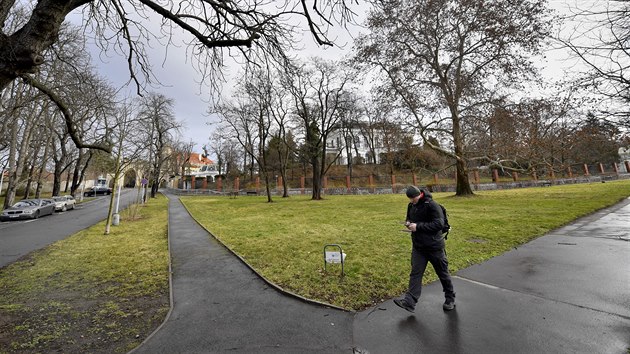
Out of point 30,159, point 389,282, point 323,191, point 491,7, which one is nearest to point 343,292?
point 389,282

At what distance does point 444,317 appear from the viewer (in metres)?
3.60

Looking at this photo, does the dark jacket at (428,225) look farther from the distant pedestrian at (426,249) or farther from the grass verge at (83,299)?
the grass verge at (83,299)

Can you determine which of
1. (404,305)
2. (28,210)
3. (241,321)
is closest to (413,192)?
(404,305)

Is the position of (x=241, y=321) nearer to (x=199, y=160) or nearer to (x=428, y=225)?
(x=428, y=225)

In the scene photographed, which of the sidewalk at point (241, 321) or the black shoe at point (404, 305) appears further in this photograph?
the black shoe at point (404, 305)

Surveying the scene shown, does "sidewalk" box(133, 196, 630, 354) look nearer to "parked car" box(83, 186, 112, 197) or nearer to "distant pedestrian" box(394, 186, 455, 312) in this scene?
"distant pedestrian" box(394, 186, 455, 312)

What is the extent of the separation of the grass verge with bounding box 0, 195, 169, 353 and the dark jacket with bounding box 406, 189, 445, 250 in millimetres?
3972

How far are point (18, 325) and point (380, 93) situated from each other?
2143cm

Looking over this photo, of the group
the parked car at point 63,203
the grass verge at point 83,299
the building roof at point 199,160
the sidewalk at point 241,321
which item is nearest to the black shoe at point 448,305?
the sidewalk at point 241,321

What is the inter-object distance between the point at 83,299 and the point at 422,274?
5.75 m

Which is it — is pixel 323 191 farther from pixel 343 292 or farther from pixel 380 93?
pixel 343 292

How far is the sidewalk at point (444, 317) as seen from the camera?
9.92 feet

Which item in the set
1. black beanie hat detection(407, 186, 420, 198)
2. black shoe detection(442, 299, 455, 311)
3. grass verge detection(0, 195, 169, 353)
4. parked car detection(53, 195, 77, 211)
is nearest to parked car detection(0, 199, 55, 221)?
parked car detection(53, 195, 77, 211)

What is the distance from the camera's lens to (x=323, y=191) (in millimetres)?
37312
